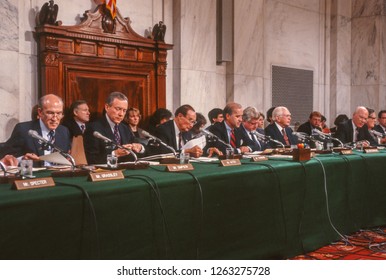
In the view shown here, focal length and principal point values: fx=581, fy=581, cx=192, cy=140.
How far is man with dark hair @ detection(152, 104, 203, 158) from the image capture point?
16.8ft

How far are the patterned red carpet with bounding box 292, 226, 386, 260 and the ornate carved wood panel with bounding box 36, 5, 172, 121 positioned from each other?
3.48m

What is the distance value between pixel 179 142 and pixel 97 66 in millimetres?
2282

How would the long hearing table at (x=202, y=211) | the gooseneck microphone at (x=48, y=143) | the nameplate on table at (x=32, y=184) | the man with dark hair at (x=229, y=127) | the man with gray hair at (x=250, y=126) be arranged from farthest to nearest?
1. the man with gray hair at (x=250, y=126)
2. the man with dark hair at (x=229, y=127)
3. the gooseneck microphone at (x=48, y=143)
4. the nameplate on table at (x=32, y=184)
5. the long hearing table at (x=202, y=211)

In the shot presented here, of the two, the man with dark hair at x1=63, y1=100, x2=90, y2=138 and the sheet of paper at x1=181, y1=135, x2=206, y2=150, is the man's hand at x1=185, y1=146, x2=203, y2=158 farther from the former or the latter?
the man with dark hair at x1=63, y1=100, x2=90, y2=138

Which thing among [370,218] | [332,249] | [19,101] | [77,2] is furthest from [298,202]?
[77,2]

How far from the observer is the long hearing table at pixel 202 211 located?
8.53ft

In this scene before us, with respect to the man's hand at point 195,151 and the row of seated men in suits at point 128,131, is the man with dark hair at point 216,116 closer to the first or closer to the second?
the row of seated men in suits at point 128,131

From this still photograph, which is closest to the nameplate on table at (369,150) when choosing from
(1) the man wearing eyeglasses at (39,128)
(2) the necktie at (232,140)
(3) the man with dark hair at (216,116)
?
(2) the necktie at (232,140)

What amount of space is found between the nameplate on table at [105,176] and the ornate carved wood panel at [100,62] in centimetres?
345

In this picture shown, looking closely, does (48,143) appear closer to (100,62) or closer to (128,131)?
(128,131)

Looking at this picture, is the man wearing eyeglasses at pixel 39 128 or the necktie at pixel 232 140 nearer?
the man wearing eyeglasses at pixel 39 128

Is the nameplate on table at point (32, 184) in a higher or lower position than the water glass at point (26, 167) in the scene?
lower

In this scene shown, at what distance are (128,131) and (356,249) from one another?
2154 mm

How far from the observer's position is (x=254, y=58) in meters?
9.15
